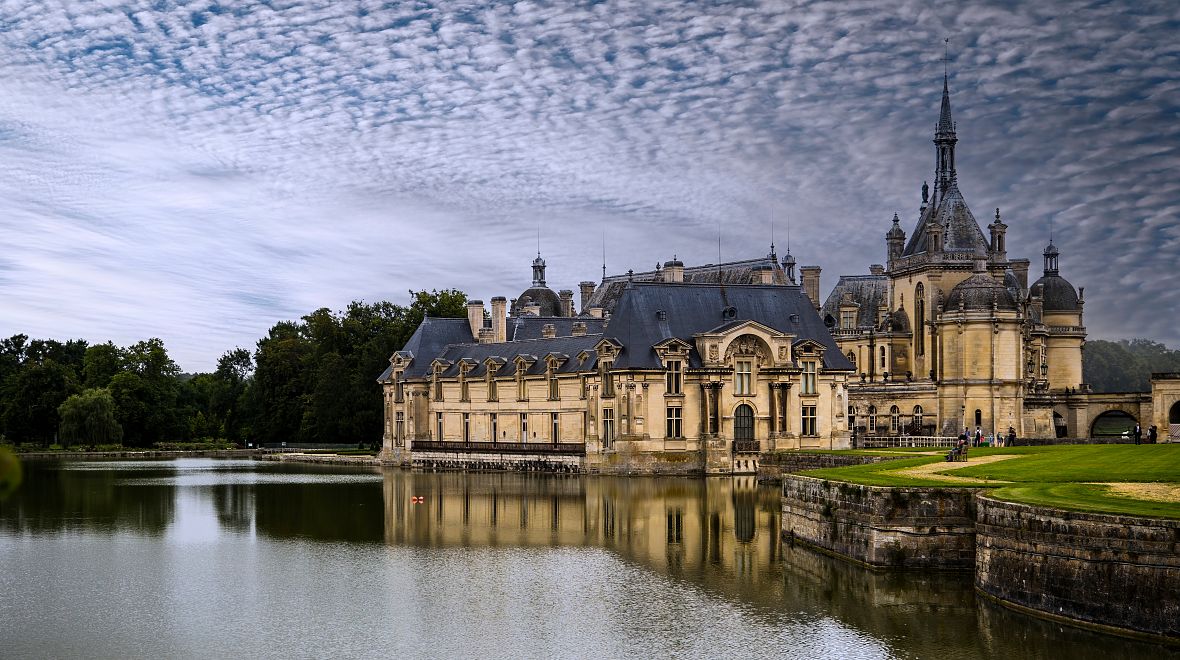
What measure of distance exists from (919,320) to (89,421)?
6604 centimetres

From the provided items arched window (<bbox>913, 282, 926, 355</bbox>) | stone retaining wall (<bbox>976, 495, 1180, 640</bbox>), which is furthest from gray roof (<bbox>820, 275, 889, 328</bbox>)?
stone retaining wall (<bbox>976, 495, 1180, 640</bbox>)

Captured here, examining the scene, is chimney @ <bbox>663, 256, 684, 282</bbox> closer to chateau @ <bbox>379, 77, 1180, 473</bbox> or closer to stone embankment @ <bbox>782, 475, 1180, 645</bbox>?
chateau @ <bbox>379, 77, 1180, 473</bbox>

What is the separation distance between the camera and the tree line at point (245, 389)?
95.2m

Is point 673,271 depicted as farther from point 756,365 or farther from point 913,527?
point 913,527

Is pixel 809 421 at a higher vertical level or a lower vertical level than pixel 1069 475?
higher

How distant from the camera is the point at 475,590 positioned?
26844 mm

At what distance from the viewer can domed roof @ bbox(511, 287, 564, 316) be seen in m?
102

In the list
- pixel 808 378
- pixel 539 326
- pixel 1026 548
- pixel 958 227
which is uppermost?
pixel 958 227

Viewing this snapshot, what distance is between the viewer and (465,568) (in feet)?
98.5

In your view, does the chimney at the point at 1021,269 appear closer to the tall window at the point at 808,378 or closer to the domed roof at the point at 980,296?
the domed roof at the point at 980,296

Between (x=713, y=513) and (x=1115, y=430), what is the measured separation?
93714 millimetres

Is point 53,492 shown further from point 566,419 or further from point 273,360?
point 273,360

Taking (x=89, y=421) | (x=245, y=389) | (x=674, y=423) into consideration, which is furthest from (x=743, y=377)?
(x=245, y=389)

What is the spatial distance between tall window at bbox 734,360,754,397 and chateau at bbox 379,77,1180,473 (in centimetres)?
10
